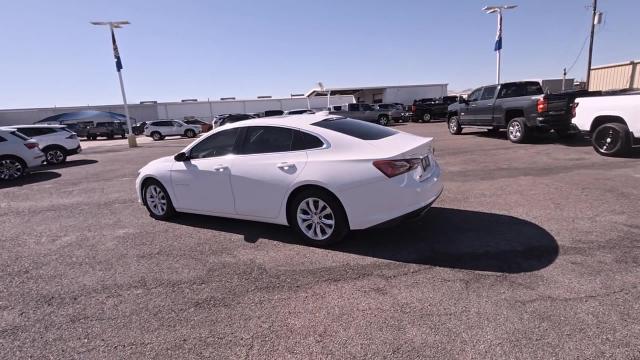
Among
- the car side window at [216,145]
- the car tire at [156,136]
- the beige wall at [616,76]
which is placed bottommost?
the car tire at [156,136]

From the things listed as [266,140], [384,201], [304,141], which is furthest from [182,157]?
[384,201]

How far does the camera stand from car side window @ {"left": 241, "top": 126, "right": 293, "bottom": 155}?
4.62 meters

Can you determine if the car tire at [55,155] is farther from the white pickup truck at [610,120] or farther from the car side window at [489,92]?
the white pickup truck at [610,120]

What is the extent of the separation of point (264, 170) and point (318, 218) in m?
0.91

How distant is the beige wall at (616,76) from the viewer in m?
24.3

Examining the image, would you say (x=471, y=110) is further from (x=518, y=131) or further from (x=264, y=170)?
(x=264, y=170)

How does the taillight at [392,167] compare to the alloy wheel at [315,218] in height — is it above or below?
above

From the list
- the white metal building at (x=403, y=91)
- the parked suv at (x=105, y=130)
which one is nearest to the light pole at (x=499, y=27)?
the white metal building at (x=403, y=91)

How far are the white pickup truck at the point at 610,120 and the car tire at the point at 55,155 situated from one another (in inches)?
719

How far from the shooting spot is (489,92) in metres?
14.0

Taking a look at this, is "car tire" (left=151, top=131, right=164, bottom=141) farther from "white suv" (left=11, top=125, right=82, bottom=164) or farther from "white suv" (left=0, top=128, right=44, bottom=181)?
"white suv" (left=0, top=128, right=44, bottom=181)

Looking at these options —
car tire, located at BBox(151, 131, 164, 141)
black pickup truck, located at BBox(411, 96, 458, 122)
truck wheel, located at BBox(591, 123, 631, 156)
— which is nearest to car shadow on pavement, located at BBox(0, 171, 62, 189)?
truck wheel, located at BBox(591, 123, 631, 156)

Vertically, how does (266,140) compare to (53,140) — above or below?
above

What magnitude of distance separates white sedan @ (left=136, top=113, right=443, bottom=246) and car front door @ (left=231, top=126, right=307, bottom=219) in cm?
1
